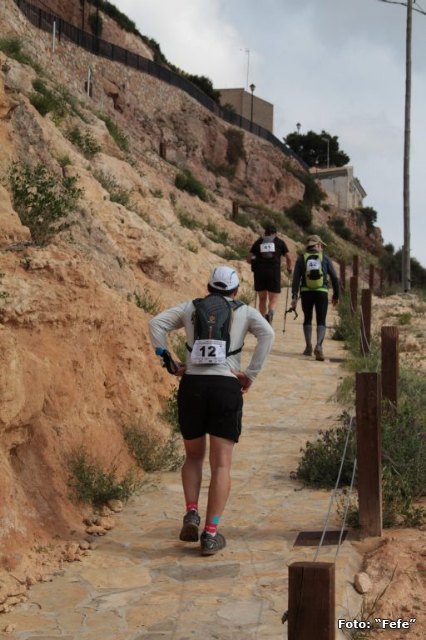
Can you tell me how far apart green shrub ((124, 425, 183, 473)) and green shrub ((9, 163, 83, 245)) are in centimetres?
214

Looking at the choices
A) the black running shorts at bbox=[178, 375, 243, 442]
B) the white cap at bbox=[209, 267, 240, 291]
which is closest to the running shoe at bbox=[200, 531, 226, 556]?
the black running shorts at bbox=[178, 375, 243, 442]

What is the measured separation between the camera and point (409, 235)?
25.0m

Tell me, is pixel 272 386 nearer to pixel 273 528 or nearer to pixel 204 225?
pixel 273 528

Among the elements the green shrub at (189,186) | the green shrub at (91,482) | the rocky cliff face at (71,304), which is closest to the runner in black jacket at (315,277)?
the rocky cliff face at (71,304)

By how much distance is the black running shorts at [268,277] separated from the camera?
13156 mm

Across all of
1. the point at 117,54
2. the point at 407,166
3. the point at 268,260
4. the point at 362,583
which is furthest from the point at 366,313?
the point at 117,54

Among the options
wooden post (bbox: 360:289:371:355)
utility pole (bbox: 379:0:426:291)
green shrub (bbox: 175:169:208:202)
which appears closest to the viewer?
wooden post (bbox: 360:289:371:355)

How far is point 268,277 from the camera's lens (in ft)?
43.2

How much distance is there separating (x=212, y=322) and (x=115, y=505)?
5.90 feet

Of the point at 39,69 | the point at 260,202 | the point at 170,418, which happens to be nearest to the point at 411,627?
the point at 170,418

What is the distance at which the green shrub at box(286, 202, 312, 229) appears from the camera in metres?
46.5

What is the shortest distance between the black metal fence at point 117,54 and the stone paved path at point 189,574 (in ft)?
96.3

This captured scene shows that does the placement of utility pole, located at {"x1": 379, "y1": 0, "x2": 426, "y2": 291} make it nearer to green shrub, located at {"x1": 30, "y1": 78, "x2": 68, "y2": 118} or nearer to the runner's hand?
green shrub, located at {"x1": 30, "y1": 78, "x2": 68, "y2": 118}

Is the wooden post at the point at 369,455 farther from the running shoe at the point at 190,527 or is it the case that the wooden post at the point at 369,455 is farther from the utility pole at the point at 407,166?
the utility pole at the point at 407,166
